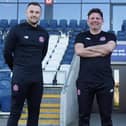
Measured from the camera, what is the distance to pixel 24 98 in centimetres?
456

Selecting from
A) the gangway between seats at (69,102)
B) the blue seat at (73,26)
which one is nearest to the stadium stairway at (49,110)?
the gangway between seats at (69,102)

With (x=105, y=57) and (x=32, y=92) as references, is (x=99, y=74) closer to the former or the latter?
(x=105, y=57)

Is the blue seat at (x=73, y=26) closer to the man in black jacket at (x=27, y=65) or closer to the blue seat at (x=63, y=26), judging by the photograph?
the blue seat at (x=63, y=26)

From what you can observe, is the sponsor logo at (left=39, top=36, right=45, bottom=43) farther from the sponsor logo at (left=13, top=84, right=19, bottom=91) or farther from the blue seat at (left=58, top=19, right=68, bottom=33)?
the blue seat at (left=58, top=19, right=68, bottom=33)

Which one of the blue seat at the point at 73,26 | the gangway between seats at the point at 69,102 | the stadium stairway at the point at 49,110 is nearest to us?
the gangway between seats at the point at 69,102

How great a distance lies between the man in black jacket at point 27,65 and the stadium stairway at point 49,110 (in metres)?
2.99

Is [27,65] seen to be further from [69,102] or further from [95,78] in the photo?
[69,102]

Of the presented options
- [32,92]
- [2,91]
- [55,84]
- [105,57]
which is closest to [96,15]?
[105,57]

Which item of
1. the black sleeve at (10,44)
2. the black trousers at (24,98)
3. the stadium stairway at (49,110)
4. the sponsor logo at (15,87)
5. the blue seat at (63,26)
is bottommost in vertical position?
the stadium stairway at (49,110)

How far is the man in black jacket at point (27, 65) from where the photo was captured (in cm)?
450

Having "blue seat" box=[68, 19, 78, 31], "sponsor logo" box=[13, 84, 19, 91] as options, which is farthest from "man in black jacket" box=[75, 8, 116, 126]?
"blue seat" box=[68, 19, 78, 31]

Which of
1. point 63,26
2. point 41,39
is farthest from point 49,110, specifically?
point 63,26

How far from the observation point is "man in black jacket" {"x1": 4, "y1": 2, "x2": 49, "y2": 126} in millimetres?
4504

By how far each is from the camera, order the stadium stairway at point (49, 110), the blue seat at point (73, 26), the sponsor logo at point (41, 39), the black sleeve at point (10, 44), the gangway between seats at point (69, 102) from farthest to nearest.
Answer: the blue seat at point (73, 26), the stadium stairway at point (49, 110), the gangway between seats at point (69, 102), the sponsor logo at point (41, 39), the black sleeve at point (10, 44)
